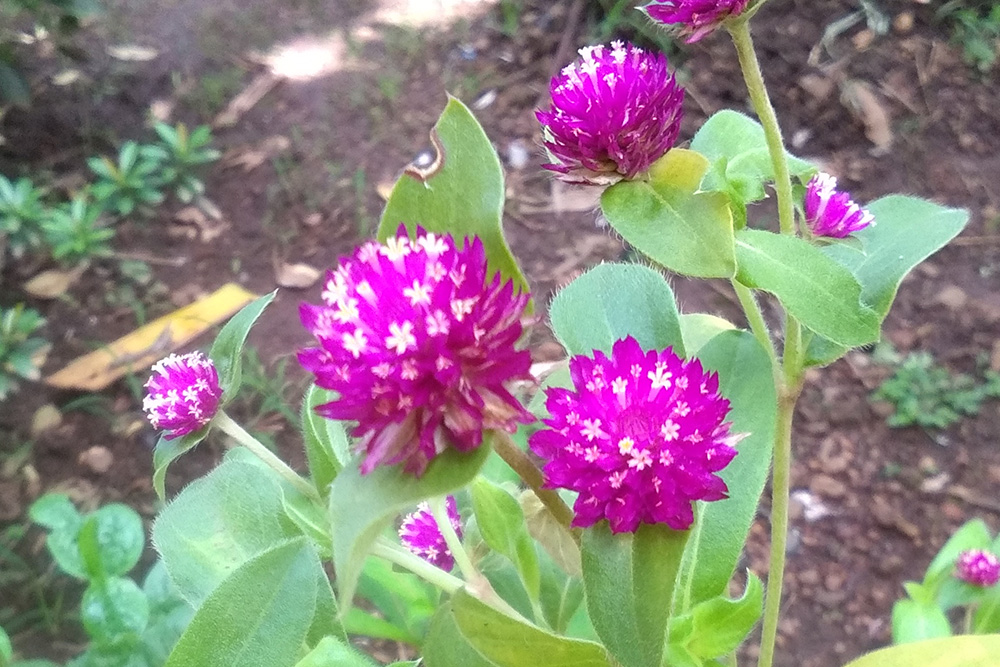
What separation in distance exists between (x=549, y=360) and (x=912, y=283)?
82 cm

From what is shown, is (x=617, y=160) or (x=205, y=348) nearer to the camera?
(x=617, y=160)

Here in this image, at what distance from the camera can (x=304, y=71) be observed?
2.50 m

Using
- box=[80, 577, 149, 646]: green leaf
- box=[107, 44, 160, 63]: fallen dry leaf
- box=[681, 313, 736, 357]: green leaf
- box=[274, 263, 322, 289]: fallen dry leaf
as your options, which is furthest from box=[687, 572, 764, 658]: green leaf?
box=[107, 44, 160, 63]: fallen dry leaf

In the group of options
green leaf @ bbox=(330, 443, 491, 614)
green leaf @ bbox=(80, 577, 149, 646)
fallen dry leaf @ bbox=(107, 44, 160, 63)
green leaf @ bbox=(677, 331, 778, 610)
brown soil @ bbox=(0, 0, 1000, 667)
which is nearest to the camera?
green leaf @ bbox=(330, 443, 491, 614)

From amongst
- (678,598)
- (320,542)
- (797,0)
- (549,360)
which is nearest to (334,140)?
(549,360)

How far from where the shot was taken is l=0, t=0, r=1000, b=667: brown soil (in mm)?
1572

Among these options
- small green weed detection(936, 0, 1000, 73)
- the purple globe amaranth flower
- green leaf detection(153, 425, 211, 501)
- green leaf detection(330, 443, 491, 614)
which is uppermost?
green leaf detection(330, 443, 491, 614)

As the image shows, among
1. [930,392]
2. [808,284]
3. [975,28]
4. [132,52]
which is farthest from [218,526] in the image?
[975,28]

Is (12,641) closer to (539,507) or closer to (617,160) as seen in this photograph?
(539,507)

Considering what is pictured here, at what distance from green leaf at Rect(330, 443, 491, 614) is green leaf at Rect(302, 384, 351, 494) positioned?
23cm

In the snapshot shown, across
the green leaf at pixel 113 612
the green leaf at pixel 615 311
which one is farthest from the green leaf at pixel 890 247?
the green leaf at pixel 113 612

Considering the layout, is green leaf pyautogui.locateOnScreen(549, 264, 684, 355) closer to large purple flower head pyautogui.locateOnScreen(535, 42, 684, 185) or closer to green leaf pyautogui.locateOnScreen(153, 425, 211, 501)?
large purple flower head pyautogui.locateOnScreen(535, 42, 684, 185)

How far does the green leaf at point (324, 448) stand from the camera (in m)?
0.71

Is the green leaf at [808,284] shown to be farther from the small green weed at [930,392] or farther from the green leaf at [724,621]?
the small green weed at [930,392]
